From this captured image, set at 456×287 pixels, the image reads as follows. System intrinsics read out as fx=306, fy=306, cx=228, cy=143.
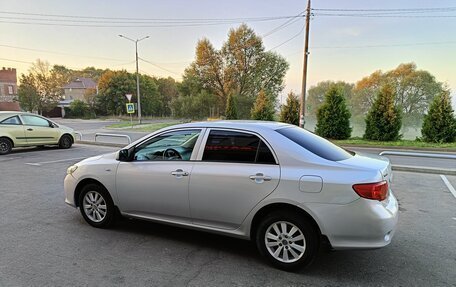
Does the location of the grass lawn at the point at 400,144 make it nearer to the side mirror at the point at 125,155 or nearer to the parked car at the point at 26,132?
the parked car at the point at 26,132

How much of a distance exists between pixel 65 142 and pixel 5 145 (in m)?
2.22

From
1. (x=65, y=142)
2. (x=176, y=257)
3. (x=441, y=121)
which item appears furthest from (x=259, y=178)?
(x=441, y=121)

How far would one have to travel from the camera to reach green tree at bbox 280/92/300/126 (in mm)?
Answer: 21719

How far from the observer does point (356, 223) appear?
2.99 m

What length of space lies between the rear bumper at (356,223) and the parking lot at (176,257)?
1.33 ft

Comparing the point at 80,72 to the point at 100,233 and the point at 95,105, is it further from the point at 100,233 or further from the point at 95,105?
the point at 100,233

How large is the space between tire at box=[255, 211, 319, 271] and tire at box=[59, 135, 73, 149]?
12.4m

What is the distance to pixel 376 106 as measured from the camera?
18.4 m

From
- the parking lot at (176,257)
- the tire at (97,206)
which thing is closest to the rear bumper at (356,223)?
the parking lot at (176,257)

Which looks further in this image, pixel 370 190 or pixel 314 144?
pixel 314 144

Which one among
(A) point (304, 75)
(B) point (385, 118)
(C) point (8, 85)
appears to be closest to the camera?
(B) point (385, 118)

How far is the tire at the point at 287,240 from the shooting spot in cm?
315

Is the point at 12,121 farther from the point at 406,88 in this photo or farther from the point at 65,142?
the point at 406,88

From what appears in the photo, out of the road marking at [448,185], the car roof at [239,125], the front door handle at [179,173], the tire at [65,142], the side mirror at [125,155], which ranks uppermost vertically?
the car roof at [239,125]
